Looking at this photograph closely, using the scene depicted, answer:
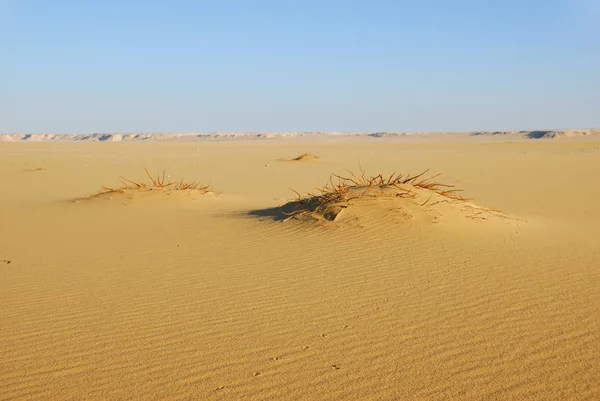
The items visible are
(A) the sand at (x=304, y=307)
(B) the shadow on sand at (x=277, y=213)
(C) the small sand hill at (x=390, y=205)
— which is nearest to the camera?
(A) the sand at (x=304, y=307)

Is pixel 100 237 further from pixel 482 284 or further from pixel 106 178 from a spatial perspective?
pixel 106 178

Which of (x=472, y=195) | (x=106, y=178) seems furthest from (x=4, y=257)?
(x=106, y=178)

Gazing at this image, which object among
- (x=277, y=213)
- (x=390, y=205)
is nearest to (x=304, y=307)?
(x=390, y=205)

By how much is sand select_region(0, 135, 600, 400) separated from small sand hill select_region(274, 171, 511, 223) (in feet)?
0.17

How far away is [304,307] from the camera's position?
4.29m

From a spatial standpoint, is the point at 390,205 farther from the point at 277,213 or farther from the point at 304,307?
the point at 304,307

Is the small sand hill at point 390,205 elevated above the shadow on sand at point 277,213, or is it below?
above

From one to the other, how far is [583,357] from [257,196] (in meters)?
9.52

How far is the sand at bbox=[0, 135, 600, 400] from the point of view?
3055 mm

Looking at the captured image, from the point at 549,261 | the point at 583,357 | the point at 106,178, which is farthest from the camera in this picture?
the point at 106,178

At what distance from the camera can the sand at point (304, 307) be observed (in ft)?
10.0

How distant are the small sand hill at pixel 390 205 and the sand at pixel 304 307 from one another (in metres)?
0.05

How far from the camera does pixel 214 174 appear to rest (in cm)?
1964

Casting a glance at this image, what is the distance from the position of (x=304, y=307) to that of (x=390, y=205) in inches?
141
